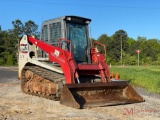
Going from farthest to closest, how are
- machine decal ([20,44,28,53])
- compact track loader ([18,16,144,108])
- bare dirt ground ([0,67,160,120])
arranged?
machine decal ([20,44,28,53]) → compact track loader ([18,16,144,108]) → bare dirt ground ([0,67,160,120])

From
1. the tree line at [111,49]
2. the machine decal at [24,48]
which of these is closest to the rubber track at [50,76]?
the machine decal at [24,48]

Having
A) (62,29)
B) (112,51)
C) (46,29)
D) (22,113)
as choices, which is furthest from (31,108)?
(112,51)

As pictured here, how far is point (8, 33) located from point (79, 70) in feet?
212

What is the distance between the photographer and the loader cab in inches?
416

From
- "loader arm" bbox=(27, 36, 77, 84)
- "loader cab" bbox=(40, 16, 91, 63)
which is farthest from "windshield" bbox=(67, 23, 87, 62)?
"loader arm" bbox=(27, 36, 77, 84)

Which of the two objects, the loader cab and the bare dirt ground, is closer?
the bare dirt ground

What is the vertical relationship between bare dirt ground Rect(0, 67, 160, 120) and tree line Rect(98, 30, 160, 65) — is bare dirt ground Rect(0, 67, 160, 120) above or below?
below

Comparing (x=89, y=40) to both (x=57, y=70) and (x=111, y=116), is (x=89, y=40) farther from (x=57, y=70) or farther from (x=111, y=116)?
(x=111, y=116)

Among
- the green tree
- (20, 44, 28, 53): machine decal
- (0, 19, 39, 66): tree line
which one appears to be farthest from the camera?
the green tree

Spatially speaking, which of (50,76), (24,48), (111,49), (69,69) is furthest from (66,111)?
(111,49)

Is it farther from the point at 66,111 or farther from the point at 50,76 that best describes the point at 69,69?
the point at 66,111

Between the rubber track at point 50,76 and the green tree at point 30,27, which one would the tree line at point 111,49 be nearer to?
the green tree at point 30,27

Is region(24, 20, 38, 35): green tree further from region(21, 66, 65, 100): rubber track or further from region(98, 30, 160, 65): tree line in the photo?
region(21, 66, 65, 100): rubber track

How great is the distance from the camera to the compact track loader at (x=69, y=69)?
29.7ft
